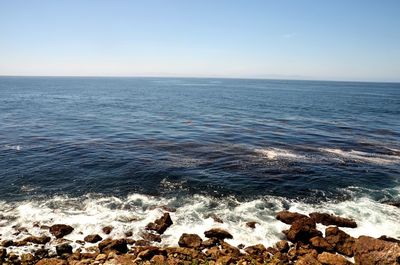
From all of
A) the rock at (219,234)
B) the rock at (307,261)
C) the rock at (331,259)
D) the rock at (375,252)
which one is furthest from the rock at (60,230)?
the rock at (375,252)

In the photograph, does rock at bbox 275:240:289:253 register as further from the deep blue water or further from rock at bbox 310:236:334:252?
the deep blue water

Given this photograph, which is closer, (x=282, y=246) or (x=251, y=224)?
(x=282, y=246)

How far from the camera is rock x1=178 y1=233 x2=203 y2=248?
66.9 ft

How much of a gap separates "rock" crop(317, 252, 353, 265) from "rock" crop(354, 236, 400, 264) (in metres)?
1.08

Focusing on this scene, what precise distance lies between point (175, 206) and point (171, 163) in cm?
1110

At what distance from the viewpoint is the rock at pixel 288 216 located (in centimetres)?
2415

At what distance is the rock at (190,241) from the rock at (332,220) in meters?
9.68

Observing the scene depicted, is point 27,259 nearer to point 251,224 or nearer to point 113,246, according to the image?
point 113,246

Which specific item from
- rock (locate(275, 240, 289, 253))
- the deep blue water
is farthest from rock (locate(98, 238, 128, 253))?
rock (locate(275, 240, 289, 253))

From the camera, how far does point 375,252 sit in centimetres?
1877

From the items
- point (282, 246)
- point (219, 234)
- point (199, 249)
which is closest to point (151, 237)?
point (199, 249)

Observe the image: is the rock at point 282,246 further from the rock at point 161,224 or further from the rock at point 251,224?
the rock at point 161,224

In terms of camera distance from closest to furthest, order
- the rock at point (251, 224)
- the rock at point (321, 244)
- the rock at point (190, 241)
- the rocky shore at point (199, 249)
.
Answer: the rocky shore at point (199, 249), the rock at point (190, 241), the rock at point (321, 244), the rock at point (251, 224)

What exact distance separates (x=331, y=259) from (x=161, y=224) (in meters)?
11.6
